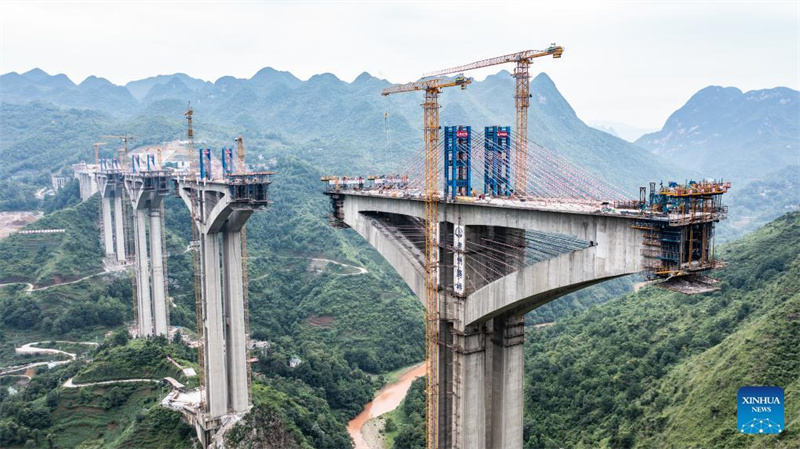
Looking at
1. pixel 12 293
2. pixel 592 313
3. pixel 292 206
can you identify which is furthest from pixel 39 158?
pixel 592 313

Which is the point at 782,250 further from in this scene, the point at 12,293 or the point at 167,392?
the point at 12,293

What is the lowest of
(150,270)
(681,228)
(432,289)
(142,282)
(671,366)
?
(671,366)

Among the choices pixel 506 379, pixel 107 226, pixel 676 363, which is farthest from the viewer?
pixel 107 226

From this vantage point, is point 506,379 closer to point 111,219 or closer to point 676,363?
point 676,363

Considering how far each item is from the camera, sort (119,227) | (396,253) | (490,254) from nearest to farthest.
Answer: (490,254)
(396,253)
(119,227)

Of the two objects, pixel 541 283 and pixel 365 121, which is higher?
pixel 365 121

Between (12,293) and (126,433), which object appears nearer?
(126,433)

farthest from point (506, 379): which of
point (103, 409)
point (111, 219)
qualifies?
point (111, 219)
